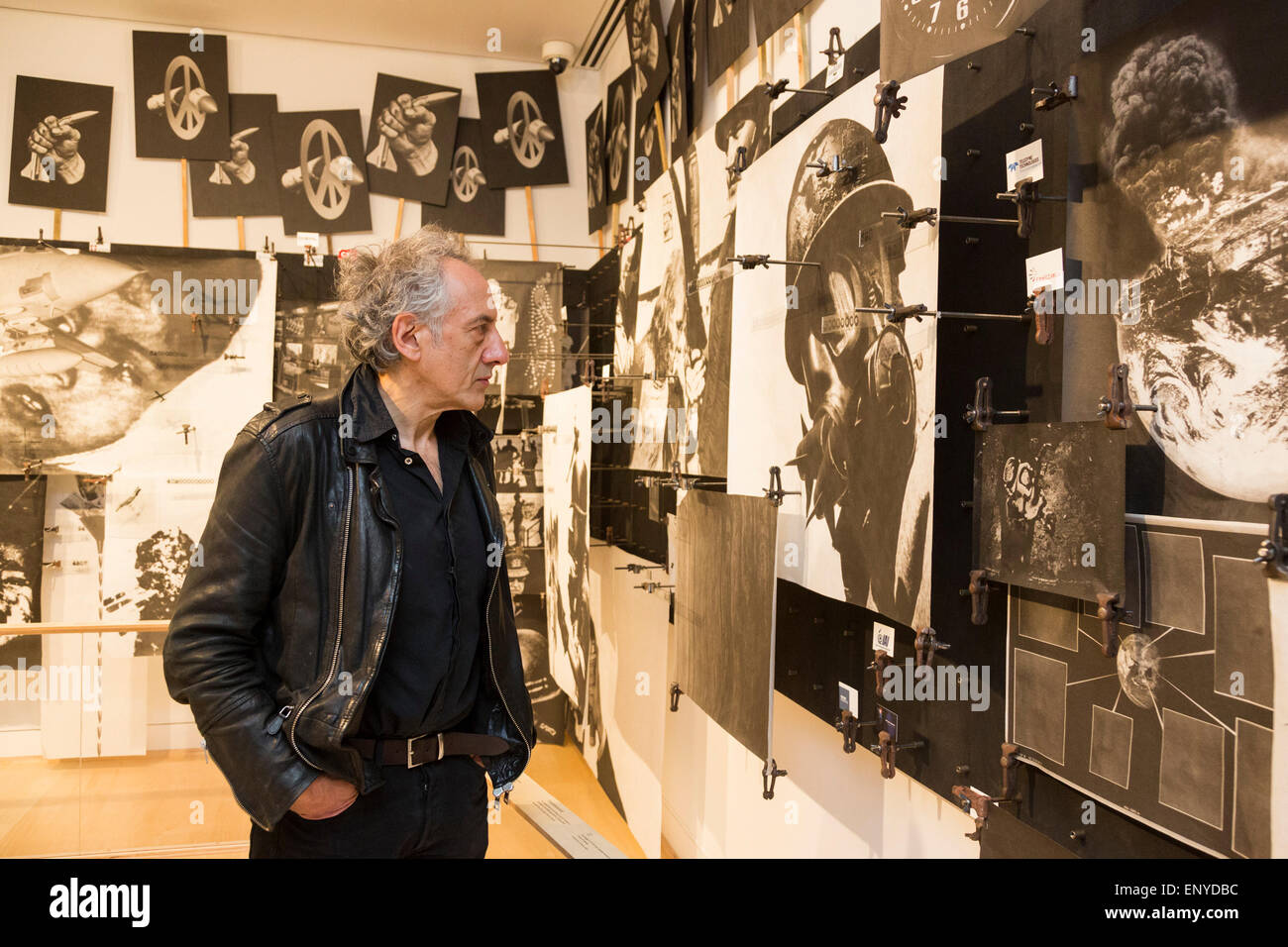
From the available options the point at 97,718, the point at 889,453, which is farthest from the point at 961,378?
the point at 97,718

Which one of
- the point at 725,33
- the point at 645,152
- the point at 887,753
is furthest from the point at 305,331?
the point at 887,753

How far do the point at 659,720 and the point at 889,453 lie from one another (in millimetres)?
2056

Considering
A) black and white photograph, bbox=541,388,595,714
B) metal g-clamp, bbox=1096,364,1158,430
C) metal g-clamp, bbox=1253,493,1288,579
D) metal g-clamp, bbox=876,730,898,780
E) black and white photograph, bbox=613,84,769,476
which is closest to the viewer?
metal g-clamp, bbox=1253,493,1288,579

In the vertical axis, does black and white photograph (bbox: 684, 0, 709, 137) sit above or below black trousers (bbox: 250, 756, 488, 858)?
above

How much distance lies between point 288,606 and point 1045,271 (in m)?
1.48

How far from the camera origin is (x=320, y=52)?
18.3 ft

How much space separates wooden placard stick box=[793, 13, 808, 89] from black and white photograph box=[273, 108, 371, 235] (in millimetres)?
3565

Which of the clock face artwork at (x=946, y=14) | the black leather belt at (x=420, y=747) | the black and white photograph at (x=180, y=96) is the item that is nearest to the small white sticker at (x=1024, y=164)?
the clock face artwork at (x=946, y=14)

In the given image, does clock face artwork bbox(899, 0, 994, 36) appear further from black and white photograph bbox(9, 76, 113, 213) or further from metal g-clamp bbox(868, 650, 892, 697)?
black and white photograph bbox(9, 76, 113, 213)


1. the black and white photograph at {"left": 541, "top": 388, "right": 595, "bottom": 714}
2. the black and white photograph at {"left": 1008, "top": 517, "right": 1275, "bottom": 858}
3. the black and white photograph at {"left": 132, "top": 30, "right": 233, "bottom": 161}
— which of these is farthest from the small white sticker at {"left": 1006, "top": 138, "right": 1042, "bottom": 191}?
the black and white photograph at {"left": 132, "top": 30, "right": 233, "bottom": 161}

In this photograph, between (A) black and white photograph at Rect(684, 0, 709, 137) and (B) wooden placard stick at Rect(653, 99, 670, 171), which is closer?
(A) black and white photograph at Rect(684, 0, 709, 137)

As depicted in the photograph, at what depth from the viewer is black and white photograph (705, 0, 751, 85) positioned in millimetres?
3154

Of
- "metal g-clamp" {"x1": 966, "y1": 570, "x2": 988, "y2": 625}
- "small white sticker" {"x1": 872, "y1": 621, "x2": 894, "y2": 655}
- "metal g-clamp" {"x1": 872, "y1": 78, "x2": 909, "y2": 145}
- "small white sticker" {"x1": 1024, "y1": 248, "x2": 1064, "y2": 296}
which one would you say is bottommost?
"small white sticker" {"x1": 872, "y1": 621, "x2": 894, "y2": 655}
